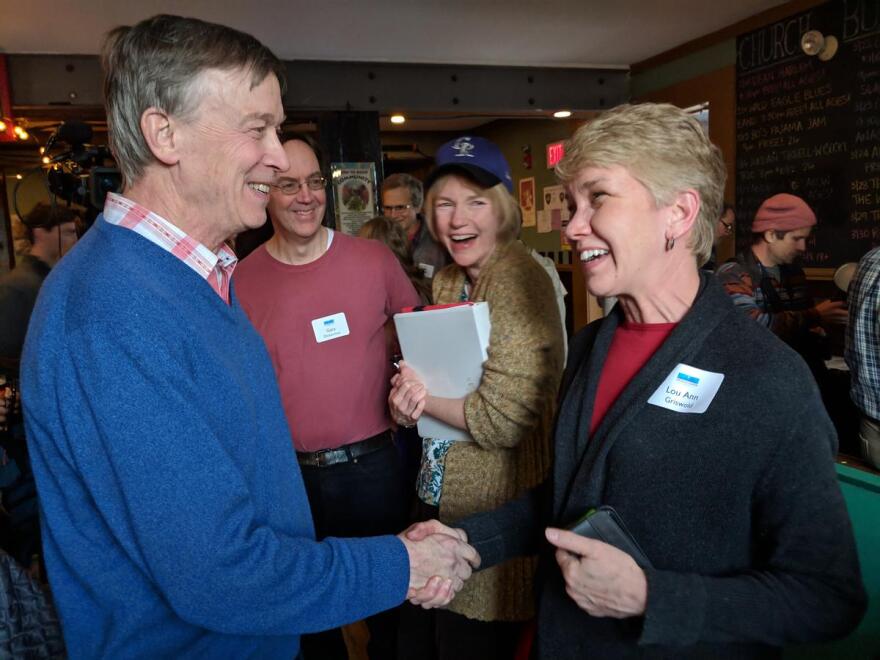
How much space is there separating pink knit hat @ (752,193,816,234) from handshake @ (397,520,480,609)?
3.00 m

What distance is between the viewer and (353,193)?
5.64 metres

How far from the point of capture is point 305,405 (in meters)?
2.16

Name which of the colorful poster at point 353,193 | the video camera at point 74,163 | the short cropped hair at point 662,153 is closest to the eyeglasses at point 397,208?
the colorful poster at point 353,193

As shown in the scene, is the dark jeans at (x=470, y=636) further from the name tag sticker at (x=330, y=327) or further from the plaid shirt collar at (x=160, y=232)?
the plaid shirt collar at (x=160, y=232)

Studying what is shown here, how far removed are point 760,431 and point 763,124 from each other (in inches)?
179

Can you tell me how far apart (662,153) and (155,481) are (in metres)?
0.94

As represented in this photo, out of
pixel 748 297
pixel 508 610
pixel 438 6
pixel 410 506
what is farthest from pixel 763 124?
pixel 508 610

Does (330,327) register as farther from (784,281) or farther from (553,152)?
(553,152)

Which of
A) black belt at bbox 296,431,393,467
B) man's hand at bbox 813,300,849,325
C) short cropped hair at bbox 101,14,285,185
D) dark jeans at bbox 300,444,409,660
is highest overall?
short cropped hair at bbox 101,14,285,185

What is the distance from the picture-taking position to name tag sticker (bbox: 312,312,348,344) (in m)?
2.18

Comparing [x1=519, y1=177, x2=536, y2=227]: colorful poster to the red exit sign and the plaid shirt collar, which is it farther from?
the plaid shirt collar

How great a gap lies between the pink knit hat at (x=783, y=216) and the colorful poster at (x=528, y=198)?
4.98 meters

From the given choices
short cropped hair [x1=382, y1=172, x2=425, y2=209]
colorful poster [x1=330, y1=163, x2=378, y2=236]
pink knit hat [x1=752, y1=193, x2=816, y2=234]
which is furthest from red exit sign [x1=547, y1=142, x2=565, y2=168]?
pink knit hat [x1=752, y1=193, x2=816, y2=234]

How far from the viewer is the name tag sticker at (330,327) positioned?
7.16 feet
